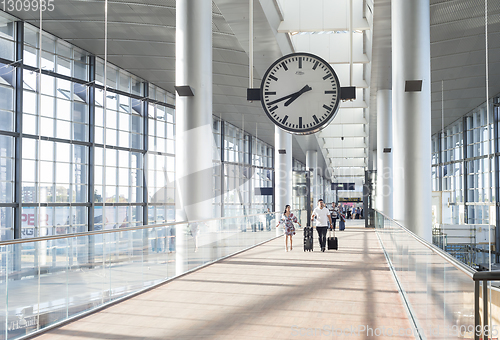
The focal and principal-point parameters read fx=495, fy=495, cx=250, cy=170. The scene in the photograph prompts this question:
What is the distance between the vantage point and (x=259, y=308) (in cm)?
645

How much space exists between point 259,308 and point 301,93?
2.82 meters

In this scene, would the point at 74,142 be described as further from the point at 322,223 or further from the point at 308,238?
the point at 322,223

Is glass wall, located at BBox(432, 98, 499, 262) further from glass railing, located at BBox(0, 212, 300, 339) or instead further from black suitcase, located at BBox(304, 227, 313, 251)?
glass railing, located at BBox(0, 212, 300, 339)

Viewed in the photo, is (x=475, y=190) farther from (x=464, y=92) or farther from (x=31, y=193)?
(x=31, y=193)

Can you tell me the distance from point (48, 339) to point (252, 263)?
6657 mm

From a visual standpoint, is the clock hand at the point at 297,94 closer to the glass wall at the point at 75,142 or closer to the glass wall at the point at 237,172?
the glass wall at the point at 75,142

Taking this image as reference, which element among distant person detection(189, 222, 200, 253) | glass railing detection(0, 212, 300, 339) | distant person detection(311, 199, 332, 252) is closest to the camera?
glass railing detection(0, 212, 300, 339)

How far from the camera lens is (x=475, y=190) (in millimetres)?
28094

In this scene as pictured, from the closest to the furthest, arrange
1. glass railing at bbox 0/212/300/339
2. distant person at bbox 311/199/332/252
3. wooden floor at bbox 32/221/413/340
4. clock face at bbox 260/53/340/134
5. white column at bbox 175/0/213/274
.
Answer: glass railing at bbox 0/212/300/339 < wooden floor at bbox 32/221/413/340 < clock face at bbox 260/53/340/134 < white column at bbox 175/0/213/274 < distant person at bbox 311/199/332/252

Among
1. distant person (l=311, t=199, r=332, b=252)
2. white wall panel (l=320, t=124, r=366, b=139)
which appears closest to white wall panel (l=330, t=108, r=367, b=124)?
white wall panel (l=320, t=124, r=366, b=139)

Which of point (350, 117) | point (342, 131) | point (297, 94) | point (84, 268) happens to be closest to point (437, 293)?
point (297, 94)

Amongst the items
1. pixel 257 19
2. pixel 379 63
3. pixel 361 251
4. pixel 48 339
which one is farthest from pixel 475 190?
pixel 48 339

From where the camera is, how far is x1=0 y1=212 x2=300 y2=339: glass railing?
510 centimetres

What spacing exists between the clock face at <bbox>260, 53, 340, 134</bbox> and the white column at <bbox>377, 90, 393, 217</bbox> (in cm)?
1528
